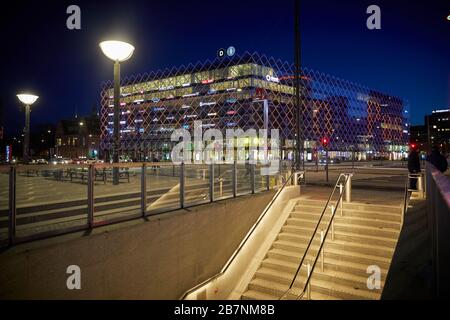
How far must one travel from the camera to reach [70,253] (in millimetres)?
5309

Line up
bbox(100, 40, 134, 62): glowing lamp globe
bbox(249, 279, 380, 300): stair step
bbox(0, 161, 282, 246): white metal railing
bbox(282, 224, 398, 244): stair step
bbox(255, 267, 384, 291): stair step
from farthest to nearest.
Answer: bbox(100, 40, 134, 62): glowing lamp globe, bbox(282, 224, 398, 244): stair step, bbox(255, 267, 384, 291): stair step, bbox(249, 279, 380, 300): stair step, bbox(0, 161, 282, 246): white metal railing

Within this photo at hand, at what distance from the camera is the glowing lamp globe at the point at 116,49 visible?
11039 mm

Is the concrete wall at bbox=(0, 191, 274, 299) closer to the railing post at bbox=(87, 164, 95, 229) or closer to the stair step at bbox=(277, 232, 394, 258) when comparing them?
the railing post at bbox=(87, 164, 95, 229)

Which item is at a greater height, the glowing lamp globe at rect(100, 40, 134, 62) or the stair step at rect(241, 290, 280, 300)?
the glowing lamp globe at rect(100, 40, 134, 62)

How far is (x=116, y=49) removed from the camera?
36.7 ft

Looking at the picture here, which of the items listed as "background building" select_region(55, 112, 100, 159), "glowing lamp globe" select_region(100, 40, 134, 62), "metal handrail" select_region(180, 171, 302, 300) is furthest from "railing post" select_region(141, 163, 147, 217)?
"background building" select_region(55, 112, 100, 159)

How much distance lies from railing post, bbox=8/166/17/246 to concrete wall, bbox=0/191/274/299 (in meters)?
0.26

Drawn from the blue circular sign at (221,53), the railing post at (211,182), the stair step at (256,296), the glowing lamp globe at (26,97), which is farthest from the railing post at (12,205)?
the blue circular sign at (221,53)

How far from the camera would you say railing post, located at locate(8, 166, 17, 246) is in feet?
16.6

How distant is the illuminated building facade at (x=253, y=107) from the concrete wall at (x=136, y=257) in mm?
51006

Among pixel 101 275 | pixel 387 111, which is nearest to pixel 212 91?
pixel 387 111

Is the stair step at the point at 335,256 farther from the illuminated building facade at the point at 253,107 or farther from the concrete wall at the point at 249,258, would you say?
the illuminated building facade at the point at 253,107

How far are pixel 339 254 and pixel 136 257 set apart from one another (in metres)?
5.03
